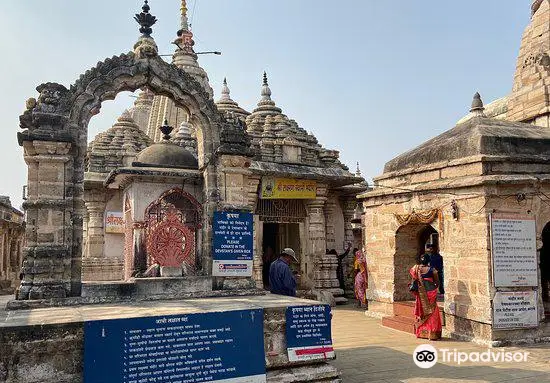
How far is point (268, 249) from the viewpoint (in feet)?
56.0

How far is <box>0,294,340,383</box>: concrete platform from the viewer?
4.01 metres

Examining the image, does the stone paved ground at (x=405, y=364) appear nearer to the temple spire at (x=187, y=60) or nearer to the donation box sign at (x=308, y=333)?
the donation box sign at (x=308, y=333)

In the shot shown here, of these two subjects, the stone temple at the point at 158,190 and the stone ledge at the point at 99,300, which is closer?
the stone ledge at the point at 99,300

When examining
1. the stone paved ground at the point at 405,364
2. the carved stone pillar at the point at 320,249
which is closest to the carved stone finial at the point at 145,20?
the stone paved ground at the point at 405,364

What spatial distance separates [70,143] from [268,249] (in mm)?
11793

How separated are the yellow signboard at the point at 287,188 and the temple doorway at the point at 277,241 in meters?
1.63

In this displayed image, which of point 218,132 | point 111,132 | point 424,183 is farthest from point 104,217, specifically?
point 424,183

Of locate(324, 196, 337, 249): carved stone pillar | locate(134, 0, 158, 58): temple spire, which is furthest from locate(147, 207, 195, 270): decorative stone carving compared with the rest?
locate(324, 196, 337, 249): carved stone pillar

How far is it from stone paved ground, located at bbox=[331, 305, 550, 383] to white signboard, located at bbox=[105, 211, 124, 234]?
805 cm

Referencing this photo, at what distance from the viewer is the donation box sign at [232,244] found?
652 cm

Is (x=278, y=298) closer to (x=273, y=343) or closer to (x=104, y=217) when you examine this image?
(x=273, y=343)

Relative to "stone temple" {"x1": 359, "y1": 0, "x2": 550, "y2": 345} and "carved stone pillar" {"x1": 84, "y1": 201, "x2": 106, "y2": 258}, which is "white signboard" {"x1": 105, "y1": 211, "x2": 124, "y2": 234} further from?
"stone temple" {"x1": 359, "y1": 0, "x2": 550, "y2": 345}

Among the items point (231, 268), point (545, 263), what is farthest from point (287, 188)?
point (231, 268)

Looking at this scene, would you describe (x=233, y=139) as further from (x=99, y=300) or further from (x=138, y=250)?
(x=99, y=300)
